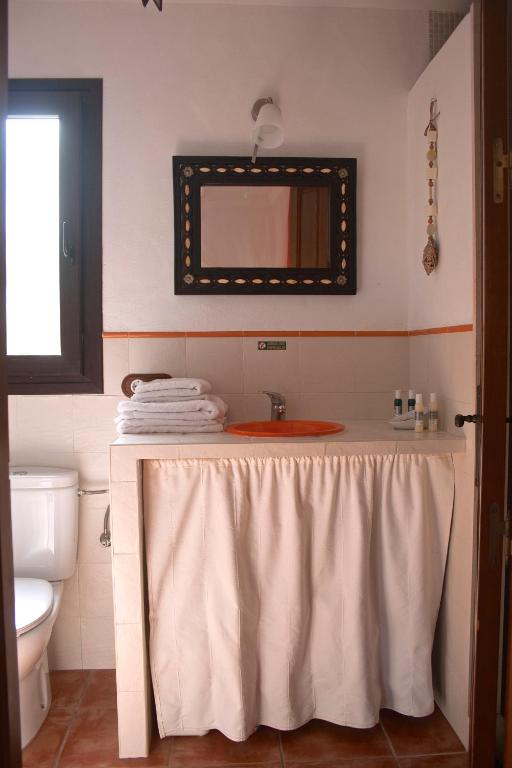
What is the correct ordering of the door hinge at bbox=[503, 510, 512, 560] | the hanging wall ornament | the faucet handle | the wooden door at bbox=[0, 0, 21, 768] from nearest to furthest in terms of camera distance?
the wooden door at bbox=[0, 0, 21, 768]
the door hinge at bbox=[503, 510, 512, 560]
the hanging wall ornament
the faucet handle

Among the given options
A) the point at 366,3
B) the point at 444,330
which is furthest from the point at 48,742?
the point at 366,3

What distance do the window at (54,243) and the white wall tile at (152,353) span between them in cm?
13

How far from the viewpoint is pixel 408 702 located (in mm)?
1886

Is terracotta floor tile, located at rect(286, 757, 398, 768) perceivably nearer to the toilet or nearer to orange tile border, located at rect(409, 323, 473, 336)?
the toilet

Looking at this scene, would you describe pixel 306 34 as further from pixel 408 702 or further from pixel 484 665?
pixel 408 702

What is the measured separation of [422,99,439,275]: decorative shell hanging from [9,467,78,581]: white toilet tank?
1.49 meters

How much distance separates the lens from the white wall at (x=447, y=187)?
180cm

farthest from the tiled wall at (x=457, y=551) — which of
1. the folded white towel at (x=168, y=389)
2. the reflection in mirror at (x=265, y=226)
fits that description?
the folded white towel at (x=168, y=389)

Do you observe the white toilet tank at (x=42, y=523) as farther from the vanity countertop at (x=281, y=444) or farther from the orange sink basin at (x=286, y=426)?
the orange sink basin at (x=286, y=426)

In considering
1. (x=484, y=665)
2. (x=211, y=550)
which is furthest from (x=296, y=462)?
(x=484, y=665)

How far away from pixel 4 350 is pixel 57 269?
143 centimetres

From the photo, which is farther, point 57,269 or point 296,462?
Result: point 57,269

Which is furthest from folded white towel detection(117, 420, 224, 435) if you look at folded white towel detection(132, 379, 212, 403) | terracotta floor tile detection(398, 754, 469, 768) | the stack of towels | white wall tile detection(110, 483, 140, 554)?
terracotta floor tile detection(398, 754, 469, 768)

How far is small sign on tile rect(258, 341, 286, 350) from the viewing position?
7.55ft
